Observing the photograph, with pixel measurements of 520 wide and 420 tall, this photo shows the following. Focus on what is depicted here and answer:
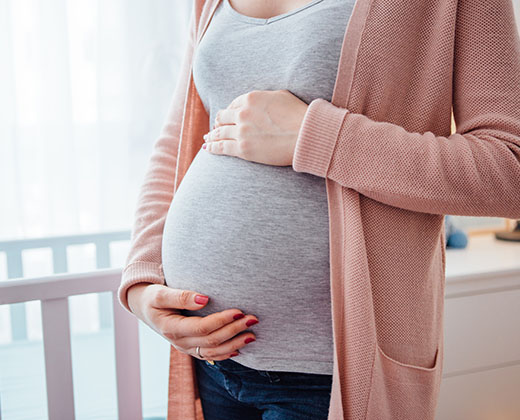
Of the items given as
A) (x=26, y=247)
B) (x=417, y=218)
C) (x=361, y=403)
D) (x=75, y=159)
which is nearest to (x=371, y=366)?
(x=361, y=403)

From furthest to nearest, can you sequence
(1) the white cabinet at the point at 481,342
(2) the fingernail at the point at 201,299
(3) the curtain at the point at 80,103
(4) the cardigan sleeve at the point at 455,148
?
(3) the curtain at the point at 80,103 < (1) the white cabinet at the point at 481,342 < (2) the fingernail at the point at 201,299 < (4) the cardigan sleeve at the point at 455,148

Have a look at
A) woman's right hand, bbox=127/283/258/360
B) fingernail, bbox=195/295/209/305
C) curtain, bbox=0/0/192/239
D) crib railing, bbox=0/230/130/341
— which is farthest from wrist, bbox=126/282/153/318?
curtain, bbox=0/0/192/239

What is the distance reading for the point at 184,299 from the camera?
653 mm

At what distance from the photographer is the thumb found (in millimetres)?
647

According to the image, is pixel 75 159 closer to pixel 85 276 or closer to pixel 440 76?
pixel 85 276

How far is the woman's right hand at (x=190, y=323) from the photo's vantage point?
62cm

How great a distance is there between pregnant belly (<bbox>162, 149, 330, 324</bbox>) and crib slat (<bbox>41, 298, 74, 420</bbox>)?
0.39m

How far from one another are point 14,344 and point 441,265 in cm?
120

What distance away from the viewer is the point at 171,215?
75 centimetres

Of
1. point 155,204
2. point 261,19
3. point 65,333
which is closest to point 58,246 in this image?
point 65,333

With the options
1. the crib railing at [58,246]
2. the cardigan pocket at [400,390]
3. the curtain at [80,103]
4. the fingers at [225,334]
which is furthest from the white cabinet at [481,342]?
the curtain at [80,103]

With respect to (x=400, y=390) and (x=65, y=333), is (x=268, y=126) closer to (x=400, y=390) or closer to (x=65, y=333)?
(x=400, y=390)

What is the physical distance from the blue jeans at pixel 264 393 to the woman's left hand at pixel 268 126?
276mm

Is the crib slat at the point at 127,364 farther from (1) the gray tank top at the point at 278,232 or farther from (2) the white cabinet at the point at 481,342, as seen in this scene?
(2) the white cabinet at the point at 481,342
